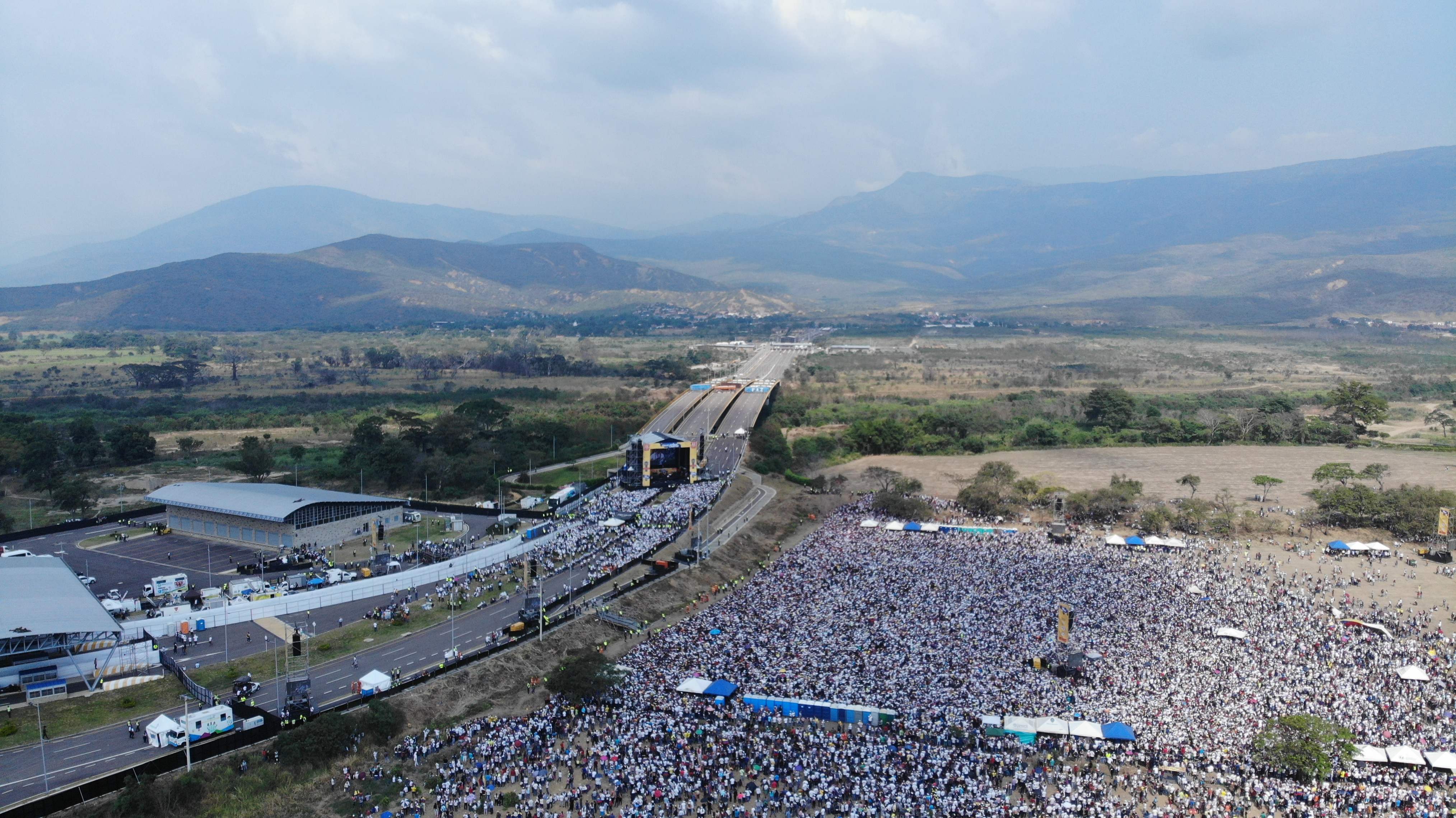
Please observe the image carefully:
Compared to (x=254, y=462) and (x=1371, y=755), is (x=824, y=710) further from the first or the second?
(x=254, y=462)

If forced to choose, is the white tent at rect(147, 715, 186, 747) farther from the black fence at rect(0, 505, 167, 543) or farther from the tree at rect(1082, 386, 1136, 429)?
the tree at rect(1082, 386, 1136, 429)

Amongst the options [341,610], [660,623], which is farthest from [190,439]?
[660,623]

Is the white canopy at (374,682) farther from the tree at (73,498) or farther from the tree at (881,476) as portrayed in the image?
the tree at (881,476)

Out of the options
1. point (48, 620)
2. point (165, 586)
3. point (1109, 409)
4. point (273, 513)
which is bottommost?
point (165, 586)

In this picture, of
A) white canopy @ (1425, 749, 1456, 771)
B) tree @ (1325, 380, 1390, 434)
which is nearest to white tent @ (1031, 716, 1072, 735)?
white canopy @ (1425, 749, 1456, 771)

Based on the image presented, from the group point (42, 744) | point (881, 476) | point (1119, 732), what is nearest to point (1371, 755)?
point (1119, 732)

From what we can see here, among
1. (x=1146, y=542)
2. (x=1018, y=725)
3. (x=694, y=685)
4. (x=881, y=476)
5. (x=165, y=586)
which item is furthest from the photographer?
(x=881, y=476)
